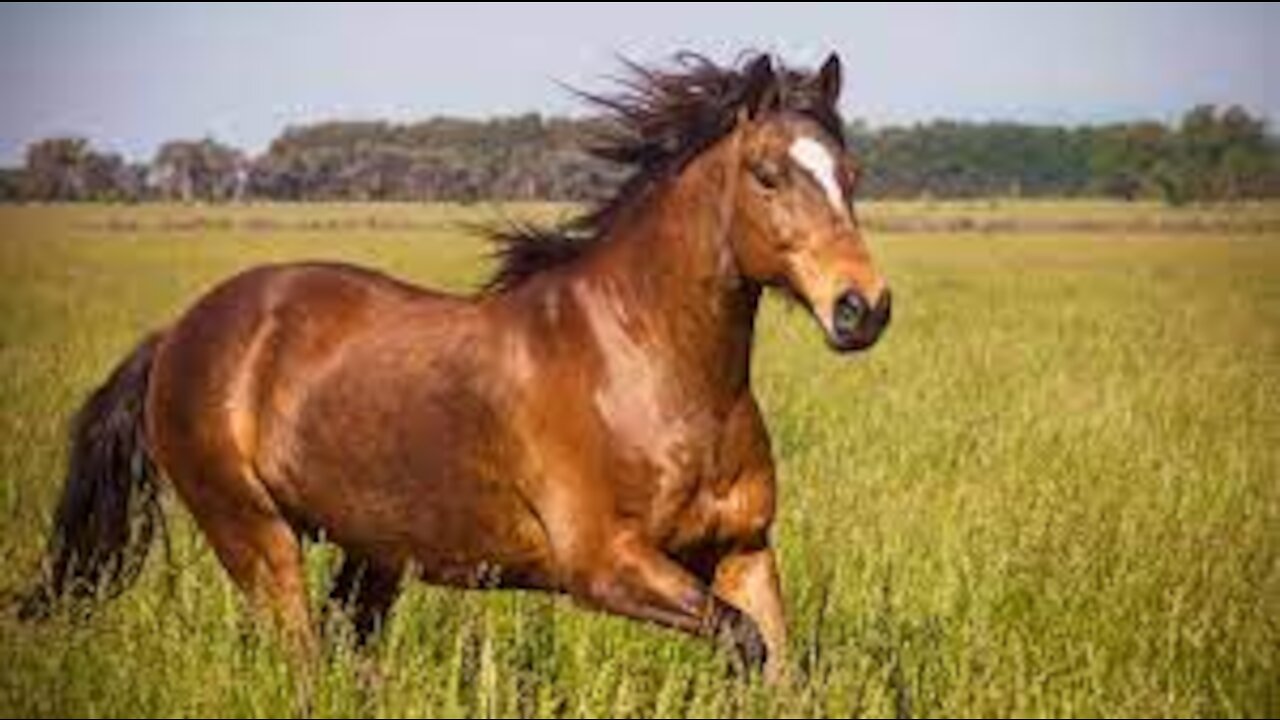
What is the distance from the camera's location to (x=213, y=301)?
→ 6.00m

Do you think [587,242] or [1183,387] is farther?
[1183,387]

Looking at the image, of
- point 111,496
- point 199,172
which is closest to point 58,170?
point 199,172

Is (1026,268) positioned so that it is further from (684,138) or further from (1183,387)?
(684,138)

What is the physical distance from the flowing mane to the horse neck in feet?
0.50

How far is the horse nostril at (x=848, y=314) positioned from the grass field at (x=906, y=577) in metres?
0.98

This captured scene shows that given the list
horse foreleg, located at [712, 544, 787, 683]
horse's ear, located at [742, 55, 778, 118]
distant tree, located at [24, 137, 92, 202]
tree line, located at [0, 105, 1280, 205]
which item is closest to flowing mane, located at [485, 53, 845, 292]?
horse's ear, located at [742, 55, 778, 118]

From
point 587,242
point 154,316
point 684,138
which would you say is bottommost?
point 154,316

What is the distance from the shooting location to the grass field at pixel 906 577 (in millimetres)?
4727

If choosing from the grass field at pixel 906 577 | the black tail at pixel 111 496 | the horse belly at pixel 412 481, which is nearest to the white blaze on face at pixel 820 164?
the grass field at pixel 906 577

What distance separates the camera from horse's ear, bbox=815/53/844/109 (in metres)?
4.87

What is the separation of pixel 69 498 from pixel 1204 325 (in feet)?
55.1

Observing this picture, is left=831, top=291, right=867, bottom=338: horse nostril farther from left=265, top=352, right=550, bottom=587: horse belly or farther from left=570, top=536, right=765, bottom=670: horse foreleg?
left=265, top=352, right=550, bottom=587: horse belly

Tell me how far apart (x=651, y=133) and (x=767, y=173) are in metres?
0.69

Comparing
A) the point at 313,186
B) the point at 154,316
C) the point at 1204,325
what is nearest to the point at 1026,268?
the point at 1204,325
